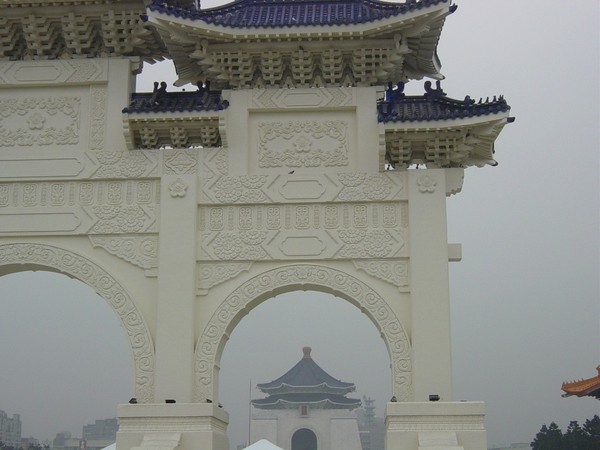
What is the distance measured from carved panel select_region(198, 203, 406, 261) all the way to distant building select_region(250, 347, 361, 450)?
17.5 metres

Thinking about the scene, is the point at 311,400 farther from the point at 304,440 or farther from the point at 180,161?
the point at 180,161

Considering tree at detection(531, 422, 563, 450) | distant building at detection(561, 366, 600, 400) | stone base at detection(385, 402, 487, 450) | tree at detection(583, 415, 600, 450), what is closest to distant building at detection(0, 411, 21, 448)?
tree at detection(531, 422, 563, 450)

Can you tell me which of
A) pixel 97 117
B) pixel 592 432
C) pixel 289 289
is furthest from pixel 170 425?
pixel 592 432

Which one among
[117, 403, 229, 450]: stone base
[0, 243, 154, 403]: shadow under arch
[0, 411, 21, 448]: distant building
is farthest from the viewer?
[0, 411, 21, 448]: distant building

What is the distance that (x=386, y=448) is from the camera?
8023 millimetres

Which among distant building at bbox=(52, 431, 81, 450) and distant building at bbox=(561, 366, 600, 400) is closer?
distant building at bbox=(561, 366, 600, 400)

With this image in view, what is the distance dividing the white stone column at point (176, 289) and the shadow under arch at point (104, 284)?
0.45ft

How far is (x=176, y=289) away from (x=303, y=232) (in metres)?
1.38

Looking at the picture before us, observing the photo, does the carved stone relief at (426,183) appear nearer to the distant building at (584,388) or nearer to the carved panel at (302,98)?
the carved panel at (302,98)

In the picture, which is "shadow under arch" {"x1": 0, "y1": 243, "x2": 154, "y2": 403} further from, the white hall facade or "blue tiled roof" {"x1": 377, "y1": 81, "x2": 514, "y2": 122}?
"blue tiled roof" {"x1": 377, "y1": 81, "x2": 514, "y2": 122}

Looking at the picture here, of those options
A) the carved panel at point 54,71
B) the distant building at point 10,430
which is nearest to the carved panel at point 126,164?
the carved panel at point 54,71

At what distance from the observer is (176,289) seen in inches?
328

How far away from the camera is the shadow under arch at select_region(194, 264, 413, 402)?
8.16 m

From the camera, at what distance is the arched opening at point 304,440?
25016mm
